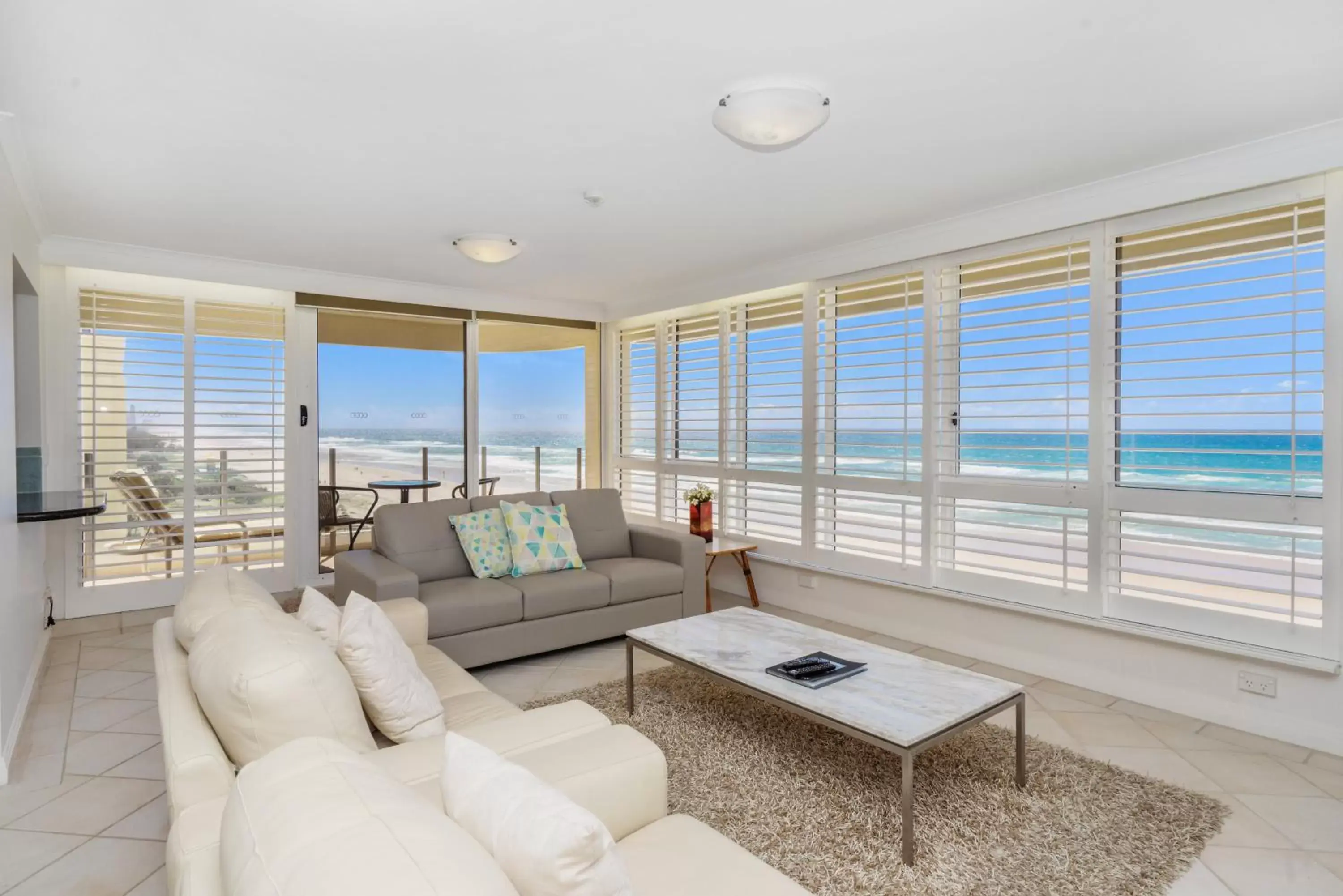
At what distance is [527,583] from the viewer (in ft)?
12.8

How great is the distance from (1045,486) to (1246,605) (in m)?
0.94

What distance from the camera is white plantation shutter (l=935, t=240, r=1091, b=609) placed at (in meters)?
3.50

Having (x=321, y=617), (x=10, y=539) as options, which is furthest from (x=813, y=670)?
(x=10, y=539)

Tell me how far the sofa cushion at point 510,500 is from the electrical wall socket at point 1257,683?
143 inches

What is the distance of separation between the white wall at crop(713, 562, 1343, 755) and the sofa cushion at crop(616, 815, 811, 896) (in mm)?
2670

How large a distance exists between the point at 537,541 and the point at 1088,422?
298 cm

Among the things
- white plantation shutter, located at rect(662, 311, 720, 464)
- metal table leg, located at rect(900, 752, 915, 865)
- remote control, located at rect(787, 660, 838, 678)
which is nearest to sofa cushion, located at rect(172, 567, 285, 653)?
remote control, located at rect(787, 660, 838, 678)

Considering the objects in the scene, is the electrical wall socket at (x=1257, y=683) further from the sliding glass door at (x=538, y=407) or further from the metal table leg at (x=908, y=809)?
the sliding glass door at (x=538, y=407)

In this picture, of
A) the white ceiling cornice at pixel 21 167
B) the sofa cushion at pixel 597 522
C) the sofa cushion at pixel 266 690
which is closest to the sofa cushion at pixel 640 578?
the sofa cushion at pixel 597 522

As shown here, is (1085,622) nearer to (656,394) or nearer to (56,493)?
(656,394)

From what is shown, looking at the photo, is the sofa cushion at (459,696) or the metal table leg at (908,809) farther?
the sofa cushion at (459,696)

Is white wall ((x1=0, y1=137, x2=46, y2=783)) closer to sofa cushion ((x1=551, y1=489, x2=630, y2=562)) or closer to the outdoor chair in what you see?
the outdoor chair

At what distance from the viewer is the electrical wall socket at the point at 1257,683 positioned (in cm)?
290

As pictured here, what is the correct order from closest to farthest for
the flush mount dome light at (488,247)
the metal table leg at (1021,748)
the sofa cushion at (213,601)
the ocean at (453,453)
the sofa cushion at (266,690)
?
1. the sofa cushion at (266,690)
2. the sofa cushion at (213,601)
3. the metal table leg at (1021,748)
4. the flush mount dome light at (488,247)
5. the ocean at (453,453)
